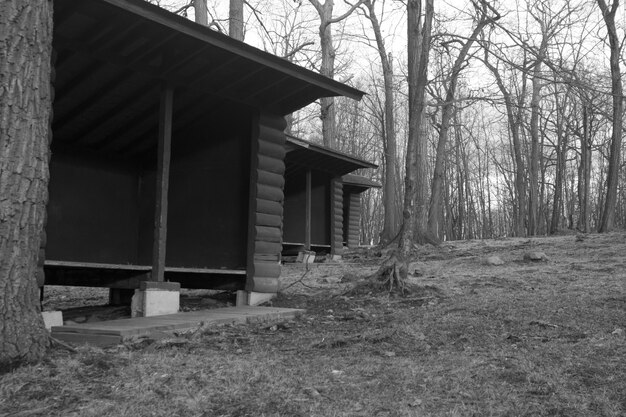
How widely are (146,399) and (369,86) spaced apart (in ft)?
113

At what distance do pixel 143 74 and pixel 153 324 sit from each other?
10.2ft

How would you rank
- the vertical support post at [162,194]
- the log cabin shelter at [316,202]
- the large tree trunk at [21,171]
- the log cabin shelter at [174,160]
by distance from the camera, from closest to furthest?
the large tree trunk at [21,171], the vertical support post at [162,194], the log cabin shelter at [174,160], the log cabin shelter at [316,202]

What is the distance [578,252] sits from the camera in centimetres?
1275

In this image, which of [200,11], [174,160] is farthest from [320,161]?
[174,160]

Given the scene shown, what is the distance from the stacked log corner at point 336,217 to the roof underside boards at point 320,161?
0.72 m

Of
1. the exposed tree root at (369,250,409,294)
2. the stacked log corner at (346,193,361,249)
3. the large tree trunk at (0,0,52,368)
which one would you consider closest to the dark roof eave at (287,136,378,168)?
the exposed tree root at (369,250,409,294)

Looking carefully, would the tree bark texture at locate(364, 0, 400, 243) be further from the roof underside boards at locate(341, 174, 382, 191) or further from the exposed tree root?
the exposed tree root

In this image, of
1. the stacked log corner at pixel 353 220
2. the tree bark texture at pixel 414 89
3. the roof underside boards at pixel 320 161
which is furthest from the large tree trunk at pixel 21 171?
the stacked log corner at pixel 353 220

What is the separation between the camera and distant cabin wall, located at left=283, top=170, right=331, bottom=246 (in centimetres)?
1850

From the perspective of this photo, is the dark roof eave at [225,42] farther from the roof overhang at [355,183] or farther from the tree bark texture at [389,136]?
the tree bark texture at [389,136]

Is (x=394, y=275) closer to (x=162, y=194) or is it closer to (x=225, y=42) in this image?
(x=162, y=194)

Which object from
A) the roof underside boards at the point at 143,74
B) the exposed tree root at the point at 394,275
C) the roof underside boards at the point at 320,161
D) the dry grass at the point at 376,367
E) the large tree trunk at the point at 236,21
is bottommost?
the dry grass at the point at 376,367

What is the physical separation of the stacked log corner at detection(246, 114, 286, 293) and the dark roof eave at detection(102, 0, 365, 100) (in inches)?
41.2

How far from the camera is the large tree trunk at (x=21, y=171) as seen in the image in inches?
147
